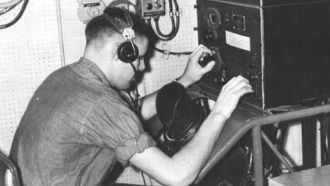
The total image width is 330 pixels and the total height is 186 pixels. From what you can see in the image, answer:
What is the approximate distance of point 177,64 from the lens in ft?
10.9

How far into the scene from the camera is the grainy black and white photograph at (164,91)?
1.94 meters

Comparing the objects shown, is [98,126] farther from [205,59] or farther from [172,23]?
[172,23]

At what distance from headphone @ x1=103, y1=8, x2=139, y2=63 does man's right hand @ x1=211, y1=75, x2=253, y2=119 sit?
421 millimetres

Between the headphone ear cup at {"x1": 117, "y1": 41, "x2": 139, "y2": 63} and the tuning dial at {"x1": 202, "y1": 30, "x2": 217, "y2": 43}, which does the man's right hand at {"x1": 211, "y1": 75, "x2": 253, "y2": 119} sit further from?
the tuning dial at {"x1": 202, "y1": 30, "x2": 217, "y2": 43}

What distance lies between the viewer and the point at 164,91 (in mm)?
2676

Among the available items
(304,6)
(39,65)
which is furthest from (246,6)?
(39,65)

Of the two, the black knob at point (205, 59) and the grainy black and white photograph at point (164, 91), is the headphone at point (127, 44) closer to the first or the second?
the grainy black and white photograph at point (164, 91)

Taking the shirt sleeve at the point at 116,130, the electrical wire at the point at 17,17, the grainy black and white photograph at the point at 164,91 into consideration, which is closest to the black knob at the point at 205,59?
the grainy black and white photograph at the point at 164,91

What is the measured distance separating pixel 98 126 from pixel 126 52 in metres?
0.36

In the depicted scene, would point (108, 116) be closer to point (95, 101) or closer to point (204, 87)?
point (95, 101)

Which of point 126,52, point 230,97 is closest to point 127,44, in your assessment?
point 126,52

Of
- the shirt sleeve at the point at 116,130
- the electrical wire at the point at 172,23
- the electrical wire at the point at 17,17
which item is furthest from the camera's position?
the electrical wire at the point at 172,23

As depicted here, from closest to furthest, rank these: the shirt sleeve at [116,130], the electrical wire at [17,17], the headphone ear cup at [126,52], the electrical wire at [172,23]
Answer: the shirt sleeve at [116,130]
the headphone ear cup at [126,52]
the electrical wire at [17,17]
the electrical wire at [172,23]

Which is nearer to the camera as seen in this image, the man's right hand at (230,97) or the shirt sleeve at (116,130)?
the shirt sleeve at (116,130)
